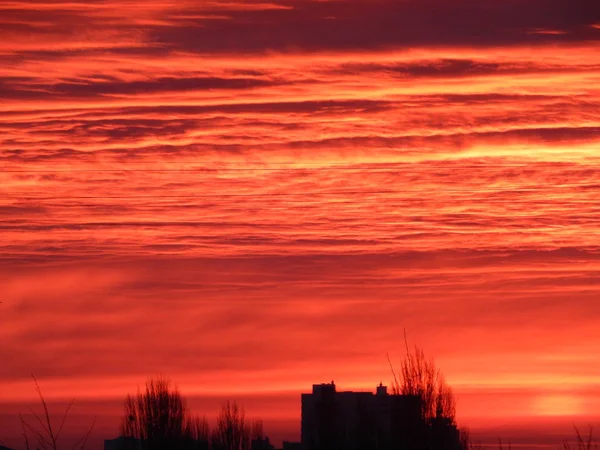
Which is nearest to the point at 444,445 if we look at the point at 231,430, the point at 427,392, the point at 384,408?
the point at 427,392

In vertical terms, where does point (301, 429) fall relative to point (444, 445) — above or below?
above

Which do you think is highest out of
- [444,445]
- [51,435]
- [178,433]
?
[178,433]

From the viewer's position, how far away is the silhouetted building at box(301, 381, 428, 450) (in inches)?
2813

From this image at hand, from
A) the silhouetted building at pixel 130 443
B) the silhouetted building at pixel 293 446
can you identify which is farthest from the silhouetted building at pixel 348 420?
the silhouetted building at pixel 130 443

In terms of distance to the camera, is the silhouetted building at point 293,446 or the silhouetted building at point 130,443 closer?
the silhouetted building at point 130,443

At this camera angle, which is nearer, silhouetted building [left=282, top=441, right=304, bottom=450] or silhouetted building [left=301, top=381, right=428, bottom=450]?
silhouetted building [left=301, top=381, right=428, bottom=450]

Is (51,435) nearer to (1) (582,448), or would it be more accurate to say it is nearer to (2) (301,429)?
(1) (582,448)

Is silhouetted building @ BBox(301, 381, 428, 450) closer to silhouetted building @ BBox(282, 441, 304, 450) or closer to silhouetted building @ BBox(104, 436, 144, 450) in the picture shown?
silhouetted building @ BBox(282, 441, 304, 450)

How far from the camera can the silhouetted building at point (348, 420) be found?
71.4 metres

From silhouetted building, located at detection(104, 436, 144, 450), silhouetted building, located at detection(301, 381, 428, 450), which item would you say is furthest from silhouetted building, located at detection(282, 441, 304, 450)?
silhouetted building, located at detection(104, 436, 144, 450)

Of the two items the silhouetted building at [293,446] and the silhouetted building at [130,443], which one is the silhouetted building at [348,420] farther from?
the silhouetted building at [130,443]

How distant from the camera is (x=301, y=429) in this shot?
3211 inches

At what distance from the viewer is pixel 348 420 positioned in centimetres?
7862

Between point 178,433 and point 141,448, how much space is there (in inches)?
107
